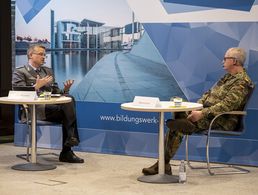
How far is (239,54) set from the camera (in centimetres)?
569

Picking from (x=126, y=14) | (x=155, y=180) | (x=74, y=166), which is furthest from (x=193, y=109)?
(x=126, y=14)

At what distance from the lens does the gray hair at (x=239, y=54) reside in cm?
569

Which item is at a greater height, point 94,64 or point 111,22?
point 111,22

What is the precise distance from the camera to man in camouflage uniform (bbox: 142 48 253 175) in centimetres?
552

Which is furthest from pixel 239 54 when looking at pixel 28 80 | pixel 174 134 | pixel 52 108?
pixel 28 80

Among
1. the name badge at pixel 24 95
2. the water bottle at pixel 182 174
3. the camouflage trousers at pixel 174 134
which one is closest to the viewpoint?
the water bottle at pixel 182 174

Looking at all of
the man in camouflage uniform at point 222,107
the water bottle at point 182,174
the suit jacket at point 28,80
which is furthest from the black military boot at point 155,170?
the suit jacket at point 28,80

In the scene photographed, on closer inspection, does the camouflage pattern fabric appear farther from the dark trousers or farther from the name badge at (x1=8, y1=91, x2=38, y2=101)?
the name badge at (x1=8, y1=91, x2=38, y2=101)

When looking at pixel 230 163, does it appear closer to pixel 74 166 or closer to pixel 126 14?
pixel 74 166

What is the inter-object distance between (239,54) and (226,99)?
0.49 m

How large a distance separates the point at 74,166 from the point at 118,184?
102cm

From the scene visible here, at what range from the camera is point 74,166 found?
6.07 m

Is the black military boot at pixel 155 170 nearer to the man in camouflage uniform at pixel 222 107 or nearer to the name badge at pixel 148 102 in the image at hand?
the man in camouflage uniform at pixel 222 107

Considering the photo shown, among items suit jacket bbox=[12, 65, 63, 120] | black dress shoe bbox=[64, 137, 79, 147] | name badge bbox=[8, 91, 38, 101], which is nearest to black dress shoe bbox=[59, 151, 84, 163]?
black dress shoe bbox=[64, 137, 79, 147]
